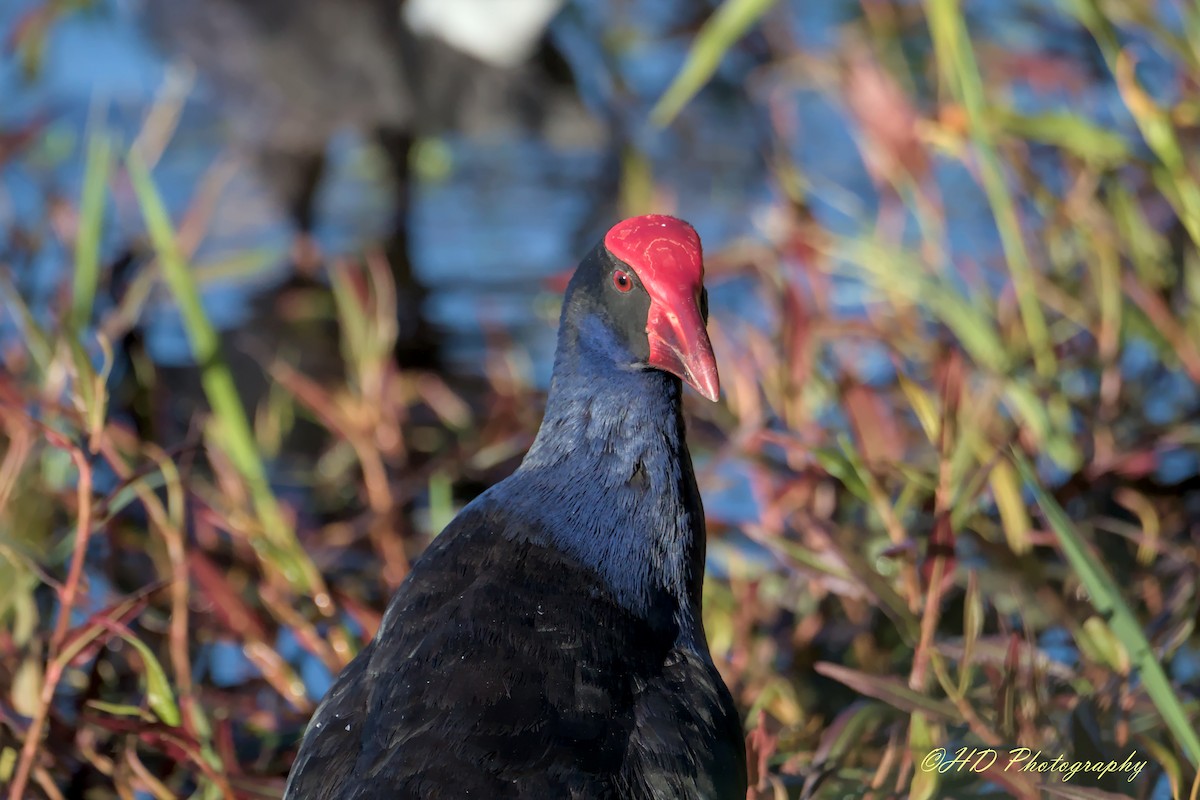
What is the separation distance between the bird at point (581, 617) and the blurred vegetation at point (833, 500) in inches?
10.4

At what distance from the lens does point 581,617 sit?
1.57 m

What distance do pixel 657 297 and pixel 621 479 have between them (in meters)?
0.21

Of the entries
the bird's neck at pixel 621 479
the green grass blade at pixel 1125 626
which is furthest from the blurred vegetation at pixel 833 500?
the bird's neck at pixel 621 479

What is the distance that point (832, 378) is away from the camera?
8.65ft

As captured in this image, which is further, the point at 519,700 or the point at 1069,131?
the point at 1069,131

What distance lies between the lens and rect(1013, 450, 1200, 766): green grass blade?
1.58 meters

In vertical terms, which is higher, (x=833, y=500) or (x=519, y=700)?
(x=519, y=700)

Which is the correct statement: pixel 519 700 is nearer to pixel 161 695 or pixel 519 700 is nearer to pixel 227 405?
pixel 161 695

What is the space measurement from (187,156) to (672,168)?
1.61 metres

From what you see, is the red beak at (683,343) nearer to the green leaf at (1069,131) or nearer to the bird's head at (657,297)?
the bird's head at (657,297)

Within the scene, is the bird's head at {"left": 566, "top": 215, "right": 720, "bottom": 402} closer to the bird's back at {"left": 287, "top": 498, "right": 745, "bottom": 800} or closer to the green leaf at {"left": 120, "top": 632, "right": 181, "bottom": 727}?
the bird's back at {"left": 287, "top": 498, "right": 745, "bottom": 800}

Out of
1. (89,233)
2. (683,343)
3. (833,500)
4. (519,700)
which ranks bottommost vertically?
(833,500)

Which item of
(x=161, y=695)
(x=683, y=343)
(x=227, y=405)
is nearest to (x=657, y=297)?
(x=683, y=343)

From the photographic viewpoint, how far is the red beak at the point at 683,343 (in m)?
1.68
